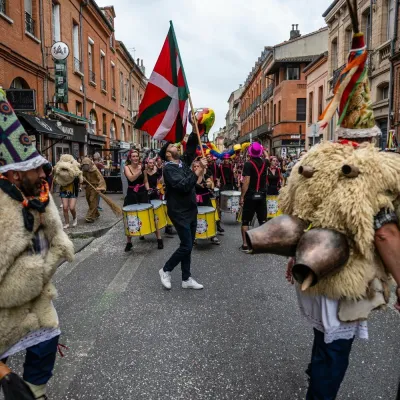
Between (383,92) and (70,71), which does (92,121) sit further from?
(383,92)

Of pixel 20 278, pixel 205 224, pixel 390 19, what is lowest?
pixel 205 224

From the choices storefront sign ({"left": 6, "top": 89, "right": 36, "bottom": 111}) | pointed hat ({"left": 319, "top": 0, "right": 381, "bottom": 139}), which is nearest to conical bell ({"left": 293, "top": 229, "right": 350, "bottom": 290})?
pointed hat ({"left": 319, "top": 0, "right": 381, "bottom": 139})

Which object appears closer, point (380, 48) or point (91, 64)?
point (380, 48)

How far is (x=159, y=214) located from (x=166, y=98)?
305cm

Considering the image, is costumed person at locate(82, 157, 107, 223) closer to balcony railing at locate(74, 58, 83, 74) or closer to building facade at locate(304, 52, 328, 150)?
balcony railing at locate(74, 58, 83, 74)

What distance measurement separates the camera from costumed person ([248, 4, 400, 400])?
72.1 inches

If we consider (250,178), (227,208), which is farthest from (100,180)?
(250,178)

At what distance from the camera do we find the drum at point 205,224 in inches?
275

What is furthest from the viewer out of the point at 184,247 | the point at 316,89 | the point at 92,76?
the point at 316,89

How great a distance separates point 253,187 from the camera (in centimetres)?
677

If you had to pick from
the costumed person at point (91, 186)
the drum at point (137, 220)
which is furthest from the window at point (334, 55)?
the drum at point (137, 220)

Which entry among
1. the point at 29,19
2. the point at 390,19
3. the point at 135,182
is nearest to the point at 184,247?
the point at 135,182

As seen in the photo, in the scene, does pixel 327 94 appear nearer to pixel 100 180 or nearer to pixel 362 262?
pixel 100 180

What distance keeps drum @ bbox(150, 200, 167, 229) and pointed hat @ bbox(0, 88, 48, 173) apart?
5188mm
